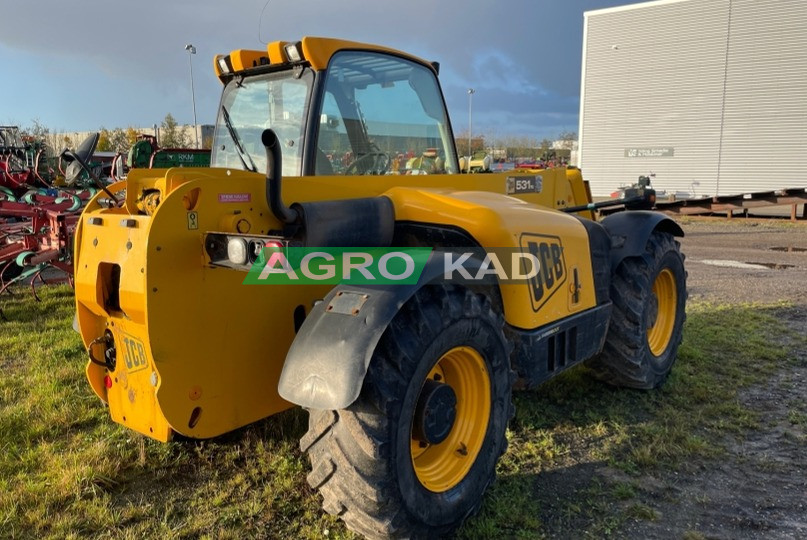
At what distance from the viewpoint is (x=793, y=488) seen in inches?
134

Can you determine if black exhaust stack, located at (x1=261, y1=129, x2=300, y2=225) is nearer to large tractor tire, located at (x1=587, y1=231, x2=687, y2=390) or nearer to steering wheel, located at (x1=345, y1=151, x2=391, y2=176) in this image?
steering wheel, located at (x1=345, y1=151, x2=391, y2=176)

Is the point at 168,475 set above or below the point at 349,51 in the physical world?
below

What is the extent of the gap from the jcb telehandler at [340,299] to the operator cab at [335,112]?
→ 0.01m

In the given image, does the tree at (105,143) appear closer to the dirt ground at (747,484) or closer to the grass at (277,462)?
the grass at (277,462)

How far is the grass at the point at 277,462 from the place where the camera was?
3014 mm

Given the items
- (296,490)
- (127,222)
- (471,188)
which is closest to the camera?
(127,222)

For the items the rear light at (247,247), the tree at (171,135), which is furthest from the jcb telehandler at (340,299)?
the tree at (171,135)

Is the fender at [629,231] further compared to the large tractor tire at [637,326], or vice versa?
the fender at [629,231]

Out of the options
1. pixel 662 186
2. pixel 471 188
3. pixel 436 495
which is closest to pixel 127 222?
pixel 436 495

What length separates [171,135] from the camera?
3844cm

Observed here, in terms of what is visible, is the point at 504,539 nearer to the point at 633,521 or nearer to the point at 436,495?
the point at 436,495

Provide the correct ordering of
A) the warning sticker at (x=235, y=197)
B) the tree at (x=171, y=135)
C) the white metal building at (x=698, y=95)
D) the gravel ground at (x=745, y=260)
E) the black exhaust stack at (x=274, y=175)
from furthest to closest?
the tree at (x=171, y=135), the white metal building at (x=698, y=95), the gravel ground at (x=745, y=260), the warning sticker at (x=235, y=197), the black exhaust stack at (x=274, y=175)

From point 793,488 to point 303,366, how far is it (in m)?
2.91

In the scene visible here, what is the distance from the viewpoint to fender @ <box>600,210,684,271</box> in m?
4.61
